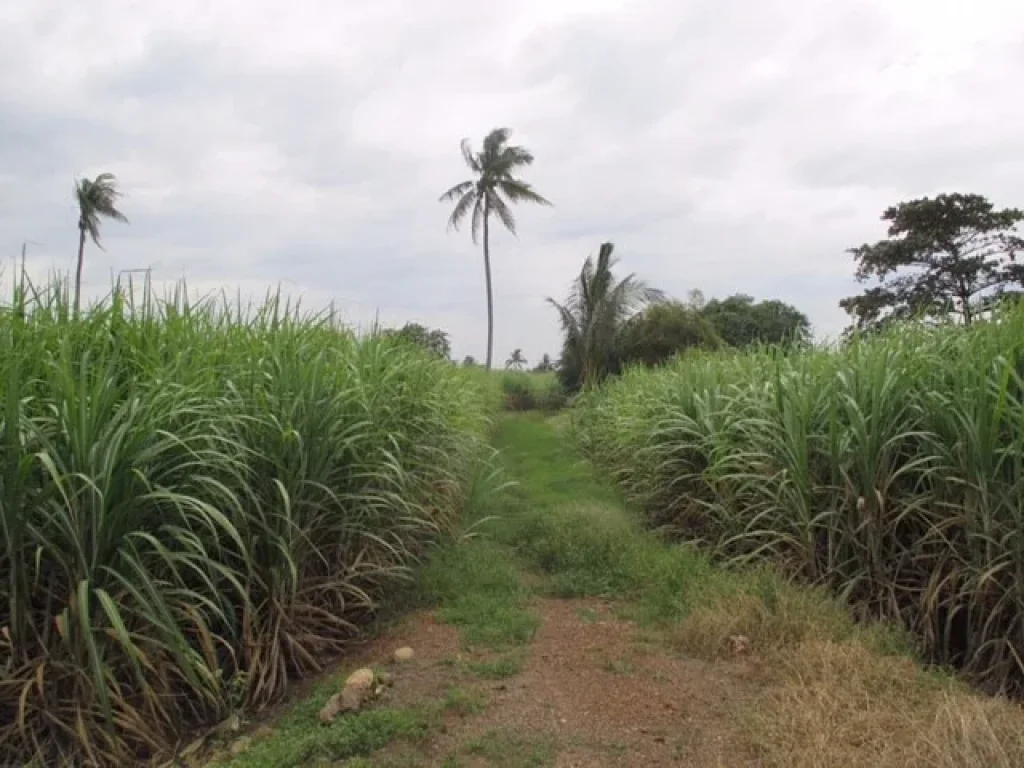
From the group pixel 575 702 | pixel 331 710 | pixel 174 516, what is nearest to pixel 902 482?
pixel 575 702

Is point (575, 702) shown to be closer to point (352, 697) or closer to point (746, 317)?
point (352, 697)

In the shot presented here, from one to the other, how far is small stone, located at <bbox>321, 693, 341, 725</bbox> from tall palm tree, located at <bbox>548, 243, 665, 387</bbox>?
654 inches

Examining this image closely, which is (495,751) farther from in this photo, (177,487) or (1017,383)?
(1017,383)

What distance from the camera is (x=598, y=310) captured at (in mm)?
19922

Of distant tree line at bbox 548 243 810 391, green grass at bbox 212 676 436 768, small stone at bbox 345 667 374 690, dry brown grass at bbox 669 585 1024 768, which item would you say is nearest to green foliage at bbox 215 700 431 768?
green grass at bbox 212 676 436 768

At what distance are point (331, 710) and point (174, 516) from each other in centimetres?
89

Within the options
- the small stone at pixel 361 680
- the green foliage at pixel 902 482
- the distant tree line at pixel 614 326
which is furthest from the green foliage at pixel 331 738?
the distant tree line at pixel 614 326

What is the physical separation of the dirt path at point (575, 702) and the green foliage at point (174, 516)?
1.72ft

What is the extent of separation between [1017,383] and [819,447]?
952mm

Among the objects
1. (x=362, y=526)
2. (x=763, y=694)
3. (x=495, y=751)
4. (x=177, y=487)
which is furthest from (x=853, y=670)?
(x=177, y=487)

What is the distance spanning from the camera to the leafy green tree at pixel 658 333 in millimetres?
18766

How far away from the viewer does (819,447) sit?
394 centimetres

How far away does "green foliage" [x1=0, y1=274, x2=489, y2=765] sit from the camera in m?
2.42

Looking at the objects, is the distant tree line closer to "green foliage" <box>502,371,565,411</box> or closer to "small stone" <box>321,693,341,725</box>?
"green foliage" <box>502,371,565,411</box>
